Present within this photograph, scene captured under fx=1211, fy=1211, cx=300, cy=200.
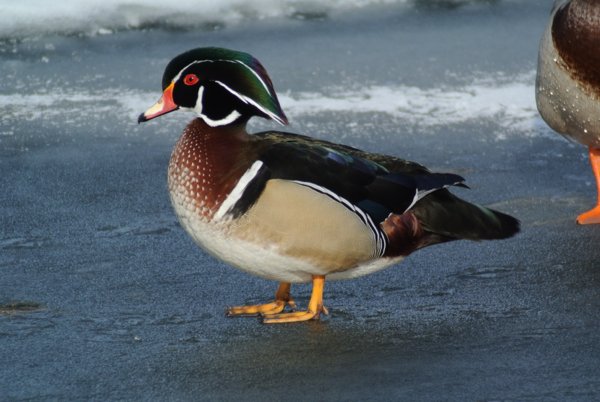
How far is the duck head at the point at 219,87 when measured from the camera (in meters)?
4.12

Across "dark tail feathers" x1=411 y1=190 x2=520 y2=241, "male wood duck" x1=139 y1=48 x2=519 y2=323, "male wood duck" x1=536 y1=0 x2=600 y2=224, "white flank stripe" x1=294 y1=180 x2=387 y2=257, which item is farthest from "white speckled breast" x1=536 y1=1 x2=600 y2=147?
"white flank stripe" x1=294 y1=180 x2=387 y2=257

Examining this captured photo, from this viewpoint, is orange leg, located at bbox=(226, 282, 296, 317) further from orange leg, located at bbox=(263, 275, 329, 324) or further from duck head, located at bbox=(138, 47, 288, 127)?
duck head, located at bbox=(138, 47, 288, 127)

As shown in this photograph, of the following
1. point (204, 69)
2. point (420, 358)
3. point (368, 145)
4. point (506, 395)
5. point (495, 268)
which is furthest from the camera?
point (368, 145)

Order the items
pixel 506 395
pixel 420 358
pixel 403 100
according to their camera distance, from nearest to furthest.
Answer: pixel 506 395, pixel 420 358, pixel 403 100

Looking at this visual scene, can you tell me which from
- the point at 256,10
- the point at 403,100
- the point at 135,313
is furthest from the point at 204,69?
the point at 256,10

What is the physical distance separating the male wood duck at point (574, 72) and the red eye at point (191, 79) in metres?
1.94

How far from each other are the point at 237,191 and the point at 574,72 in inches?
77.9

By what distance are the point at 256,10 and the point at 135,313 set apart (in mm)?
4976

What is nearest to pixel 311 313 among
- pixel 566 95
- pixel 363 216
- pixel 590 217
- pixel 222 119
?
pixel 363 216

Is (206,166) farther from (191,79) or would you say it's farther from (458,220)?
(458,220)

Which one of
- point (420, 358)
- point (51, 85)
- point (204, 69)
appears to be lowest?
point (51, 85)

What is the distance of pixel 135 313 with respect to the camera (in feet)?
14.0

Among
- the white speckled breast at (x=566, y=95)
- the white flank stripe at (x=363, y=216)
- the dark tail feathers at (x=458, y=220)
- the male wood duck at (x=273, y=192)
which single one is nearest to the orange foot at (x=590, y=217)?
the white speckled breast at (x=566, y=95)

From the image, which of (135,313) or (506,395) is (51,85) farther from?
(506,395)
